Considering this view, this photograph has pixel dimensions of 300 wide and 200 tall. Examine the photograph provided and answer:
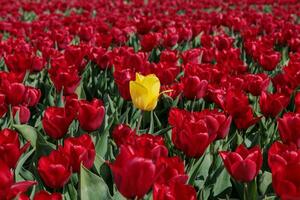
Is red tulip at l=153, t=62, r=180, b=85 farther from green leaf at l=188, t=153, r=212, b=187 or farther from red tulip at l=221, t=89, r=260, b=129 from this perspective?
green leaf at l=188, t=153, r=212, b=187

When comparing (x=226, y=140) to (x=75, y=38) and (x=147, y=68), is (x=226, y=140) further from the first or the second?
(x=75, y=38)

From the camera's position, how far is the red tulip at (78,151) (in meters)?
1.81

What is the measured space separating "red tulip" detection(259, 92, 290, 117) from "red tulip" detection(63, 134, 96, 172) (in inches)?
43.6

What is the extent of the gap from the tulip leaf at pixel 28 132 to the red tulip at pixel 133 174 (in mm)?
1004

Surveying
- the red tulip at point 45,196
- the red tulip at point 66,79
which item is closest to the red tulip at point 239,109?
the red tulip at point 66,79

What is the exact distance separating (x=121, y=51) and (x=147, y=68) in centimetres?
59

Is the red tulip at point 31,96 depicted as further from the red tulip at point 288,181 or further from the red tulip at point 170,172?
the red tulip at point 288,181

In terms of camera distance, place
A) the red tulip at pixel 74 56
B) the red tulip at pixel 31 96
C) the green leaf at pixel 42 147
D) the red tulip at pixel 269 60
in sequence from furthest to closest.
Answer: the red tulip at pixel 269 60
the red tulip at pixel 74 56
the red tulip at pixel 31 96
the green leaf at pixel 42 147

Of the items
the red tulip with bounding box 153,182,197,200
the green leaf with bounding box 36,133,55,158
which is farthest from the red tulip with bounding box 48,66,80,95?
the red tulip with bounding box 153,182,197,200

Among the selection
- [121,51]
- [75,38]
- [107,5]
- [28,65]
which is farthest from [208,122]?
[107,5]

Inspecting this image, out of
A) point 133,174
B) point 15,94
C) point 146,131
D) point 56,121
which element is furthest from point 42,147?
point 133,174

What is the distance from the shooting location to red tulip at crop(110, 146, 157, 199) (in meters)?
1.38

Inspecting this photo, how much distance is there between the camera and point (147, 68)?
11.2 ft

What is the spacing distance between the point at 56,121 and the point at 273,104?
3.74 feet
